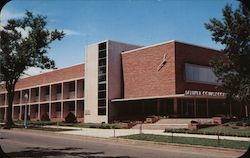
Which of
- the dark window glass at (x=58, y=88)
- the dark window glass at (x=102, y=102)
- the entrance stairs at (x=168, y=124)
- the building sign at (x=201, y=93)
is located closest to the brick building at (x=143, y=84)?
the building sign at (x=201, y=93)

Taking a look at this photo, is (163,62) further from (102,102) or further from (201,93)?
(102,102)

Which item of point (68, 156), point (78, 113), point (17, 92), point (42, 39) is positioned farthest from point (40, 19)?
point (17, 92)

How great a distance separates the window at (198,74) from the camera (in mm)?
37638

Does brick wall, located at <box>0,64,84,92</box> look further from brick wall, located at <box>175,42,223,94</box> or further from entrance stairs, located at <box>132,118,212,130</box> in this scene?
entrance stairs, located at <box>132,118,212,130</box>

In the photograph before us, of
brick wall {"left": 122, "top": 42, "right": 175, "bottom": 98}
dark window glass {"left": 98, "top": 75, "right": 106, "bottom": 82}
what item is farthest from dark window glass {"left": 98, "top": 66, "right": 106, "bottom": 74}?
brick wall {"left": 122, "top": 42, "right": 175, "bottom": 98}

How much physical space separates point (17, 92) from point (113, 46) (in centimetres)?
3193

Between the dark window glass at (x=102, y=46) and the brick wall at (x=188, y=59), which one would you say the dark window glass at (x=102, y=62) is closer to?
the dark window glass at (x=102, y=46)

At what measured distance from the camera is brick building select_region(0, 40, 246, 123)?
121 ft

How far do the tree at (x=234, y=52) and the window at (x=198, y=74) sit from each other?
6.34 meters

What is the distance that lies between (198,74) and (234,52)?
13.5 meters

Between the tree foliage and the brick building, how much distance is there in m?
5.27

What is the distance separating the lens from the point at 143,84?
3944 cm

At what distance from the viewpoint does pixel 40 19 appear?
3706cm

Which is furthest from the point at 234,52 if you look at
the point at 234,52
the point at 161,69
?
the point at 161,69
